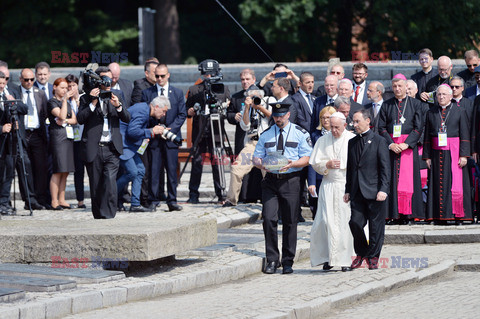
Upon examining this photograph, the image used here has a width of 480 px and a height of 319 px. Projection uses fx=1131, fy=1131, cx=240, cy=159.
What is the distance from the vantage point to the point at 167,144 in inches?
647

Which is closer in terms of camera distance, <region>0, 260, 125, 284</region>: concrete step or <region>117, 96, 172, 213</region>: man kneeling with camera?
<region>0, 260, 125, 284</region>: concrete step

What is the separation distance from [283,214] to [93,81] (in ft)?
11.4

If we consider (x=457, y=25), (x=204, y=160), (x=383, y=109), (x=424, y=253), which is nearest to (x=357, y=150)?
(x=424, y=253)

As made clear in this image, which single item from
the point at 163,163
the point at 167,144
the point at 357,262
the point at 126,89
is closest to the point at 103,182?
the point at 167,144

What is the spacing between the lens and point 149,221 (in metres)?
12.4

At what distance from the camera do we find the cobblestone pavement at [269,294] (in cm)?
976

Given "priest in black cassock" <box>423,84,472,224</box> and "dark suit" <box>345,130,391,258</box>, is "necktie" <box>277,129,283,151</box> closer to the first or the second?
"dark suit" <box>345,130,391,258</box>

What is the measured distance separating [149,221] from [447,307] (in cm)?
364

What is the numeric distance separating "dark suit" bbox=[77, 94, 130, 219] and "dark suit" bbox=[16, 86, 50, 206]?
2380 mm

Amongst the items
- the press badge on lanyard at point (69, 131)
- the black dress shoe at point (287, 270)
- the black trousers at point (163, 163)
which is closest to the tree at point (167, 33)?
the press badge on lanyard at point (69, 131)

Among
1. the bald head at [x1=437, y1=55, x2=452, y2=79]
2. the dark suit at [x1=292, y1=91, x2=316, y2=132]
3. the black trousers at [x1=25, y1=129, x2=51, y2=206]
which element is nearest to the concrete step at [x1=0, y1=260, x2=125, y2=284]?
the dark suit at [x1=292, y1=91, x2=316, y2=132]

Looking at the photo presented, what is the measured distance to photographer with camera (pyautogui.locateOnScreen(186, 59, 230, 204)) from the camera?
16.8 metres

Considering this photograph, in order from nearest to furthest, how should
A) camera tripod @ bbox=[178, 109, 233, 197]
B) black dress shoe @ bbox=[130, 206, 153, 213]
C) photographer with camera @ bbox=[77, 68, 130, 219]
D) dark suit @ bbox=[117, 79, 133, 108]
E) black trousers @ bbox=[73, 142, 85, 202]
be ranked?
photographer with camera @ bbox=[77, 68, 130, 219], black dress shoe @ bbox=[130, 206, 153, 213], camera tripod @ bbox=[178, 109, 233, 197], black trousers @ bbox=[73, 142, 85, 202], dark suit @ bbox=[117, 79, 133, 108]

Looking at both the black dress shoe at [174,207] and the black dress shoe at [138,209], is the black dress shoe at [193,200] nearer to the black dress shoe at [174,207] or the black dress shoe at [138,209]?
the black dress shoe at [174,207]
